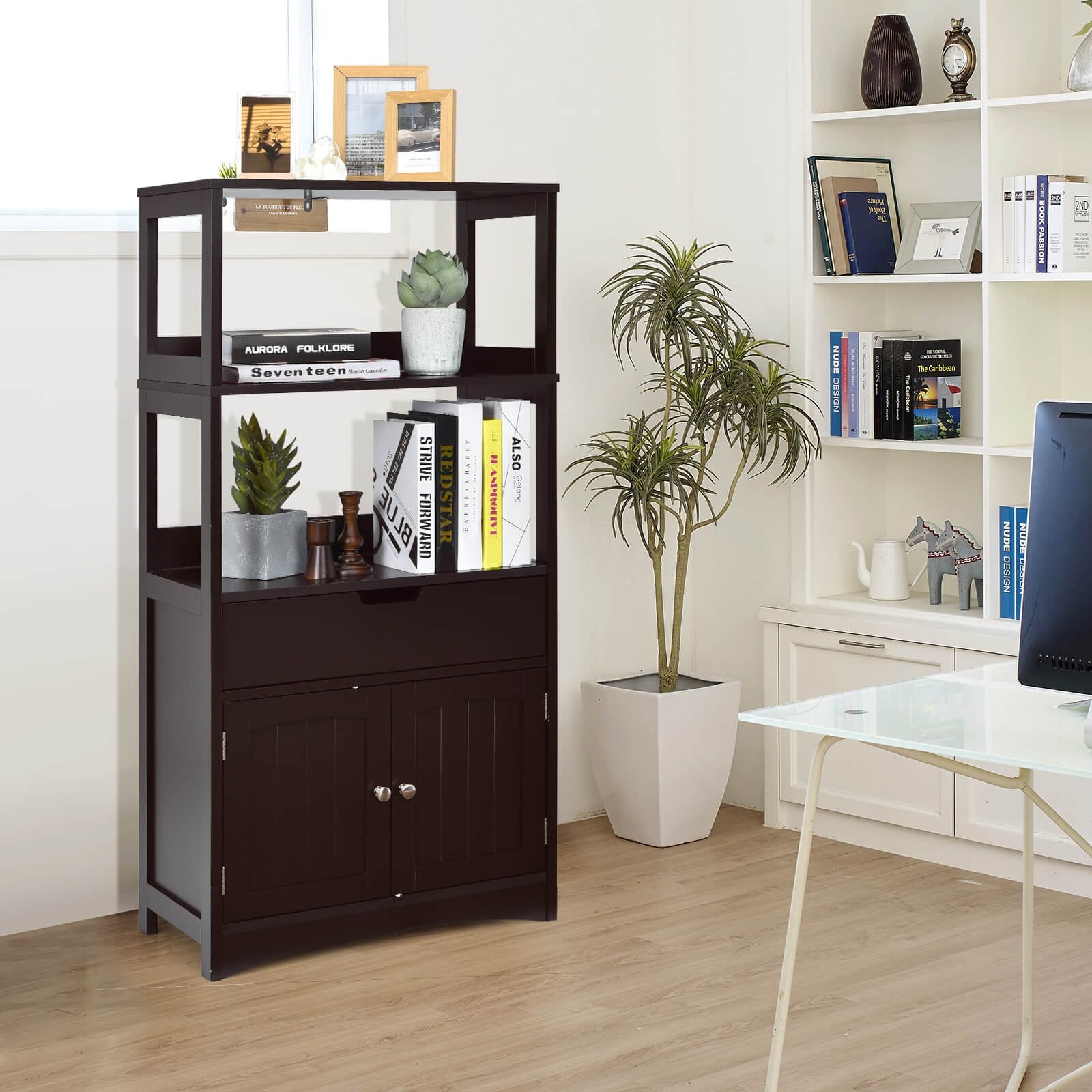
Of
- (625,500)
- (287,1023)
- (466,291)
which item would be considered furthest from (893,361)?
(287,1023)

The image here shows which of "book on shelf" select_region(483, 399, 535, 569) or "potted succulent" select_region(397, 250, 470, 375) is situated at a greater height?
"potted succulent" select_region(397, 250, 470, 375)

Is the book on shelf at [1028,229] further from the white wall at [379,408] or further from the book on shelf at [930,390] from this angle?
the white wall at [379,408]

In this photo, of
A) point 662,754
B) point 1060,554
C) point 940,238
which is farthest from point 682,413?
point 1060,554

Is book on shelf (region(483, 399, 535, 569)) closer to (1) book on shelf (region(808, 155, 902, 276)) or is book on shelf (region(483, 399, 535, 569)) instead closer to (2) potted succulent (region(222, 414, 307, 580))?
(2) potted succulent (region(222, 414, 307, 580))

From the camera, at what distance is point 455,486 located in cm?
355

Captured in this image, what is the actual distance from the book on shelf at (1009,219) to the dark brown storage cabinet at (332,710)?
119cm

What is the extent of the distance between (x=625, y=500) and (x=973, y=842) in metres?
1.25

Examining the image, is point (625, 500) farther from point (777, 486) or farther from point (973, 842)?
point (973, 842)

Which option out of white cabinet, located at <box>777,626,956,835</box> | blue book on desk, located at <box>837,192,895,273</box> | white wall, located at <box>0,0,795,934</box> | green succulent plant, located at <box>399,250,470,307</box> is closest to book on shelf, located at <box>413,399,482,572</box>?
green succulent plant, located at <box>399,250,470,307</box>

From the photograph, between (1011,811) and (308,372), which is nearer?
(308,372)

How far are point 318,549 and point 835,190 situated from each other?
183 cm

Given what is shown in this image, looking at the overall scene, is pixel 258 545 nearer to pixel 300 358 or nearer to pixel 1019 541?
pixel 300 358

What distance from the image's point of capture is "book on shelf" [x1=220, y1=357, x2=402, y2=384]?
3.32 m

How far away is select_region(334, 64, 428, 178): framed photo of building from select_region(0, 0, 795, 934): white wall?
45cm
